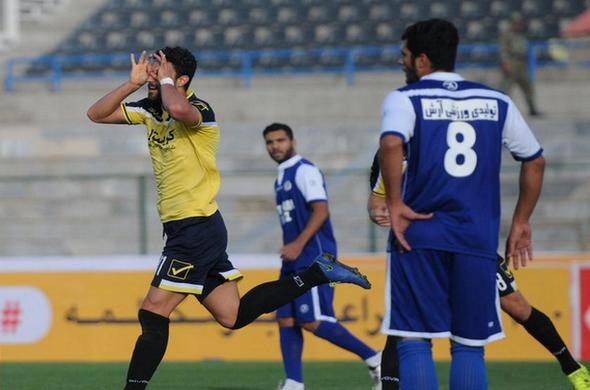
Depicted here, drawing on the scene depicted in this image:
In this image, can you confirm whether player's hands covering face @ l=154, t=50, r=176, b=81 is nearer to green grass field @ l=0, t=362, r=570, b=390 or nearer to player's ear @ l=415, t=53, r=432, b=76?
player's ear @ l=415, t=53, r=432, b=76

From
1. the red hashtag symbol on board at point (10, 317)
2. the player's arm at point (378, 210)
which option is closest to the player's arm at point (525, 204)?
the player's arm at point (378, 210)

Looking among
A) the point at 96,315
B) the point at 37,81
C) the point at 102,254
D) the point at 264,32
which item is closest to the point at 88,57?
the point at 37,81

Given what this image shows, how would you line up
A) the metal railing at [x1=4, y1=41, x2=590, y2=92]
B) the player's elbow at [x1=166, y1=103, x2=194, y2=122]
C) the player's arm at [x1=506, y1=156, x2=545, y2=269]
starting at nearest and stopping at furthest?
the player's arm at [x1=506, y1=156, x2=545, y2=269] < the player's elbow at [x1=166, y1=103, x2=194, y2=122] < the metal railing at [x1=4, y1=41, x2=590, y2=92]

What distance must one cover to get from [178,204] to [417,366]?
222cm

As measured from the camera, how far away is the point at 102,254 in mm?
13680

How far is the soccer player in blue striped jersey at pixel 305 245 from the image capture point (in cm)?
891

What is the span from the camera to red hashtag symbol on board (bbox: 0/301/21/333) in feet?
40.2

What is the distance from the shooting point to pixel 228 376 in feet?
34.3

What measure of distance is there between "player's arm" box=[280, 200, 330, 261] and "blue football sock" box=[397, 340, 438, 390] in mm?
3412

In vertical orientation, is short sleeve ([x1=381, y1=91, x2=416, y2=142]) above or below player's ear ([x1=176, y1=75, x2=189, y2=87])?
below

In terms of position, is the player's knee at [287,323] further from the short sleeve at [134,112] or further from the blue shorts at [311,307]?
the short sleeve at [134,112]

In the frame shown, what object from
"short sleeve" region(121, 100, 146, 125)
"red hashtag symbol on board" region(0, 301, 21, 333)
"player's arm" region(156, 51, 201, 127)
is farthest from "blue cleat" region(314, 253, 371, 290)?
"red hashtag symbol on board" region(0, 301, 21, 333)

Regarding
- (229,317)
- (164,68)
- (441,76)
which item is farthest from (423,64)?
(229,317)

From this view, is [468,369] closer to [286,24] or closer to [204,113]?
[204,113]
